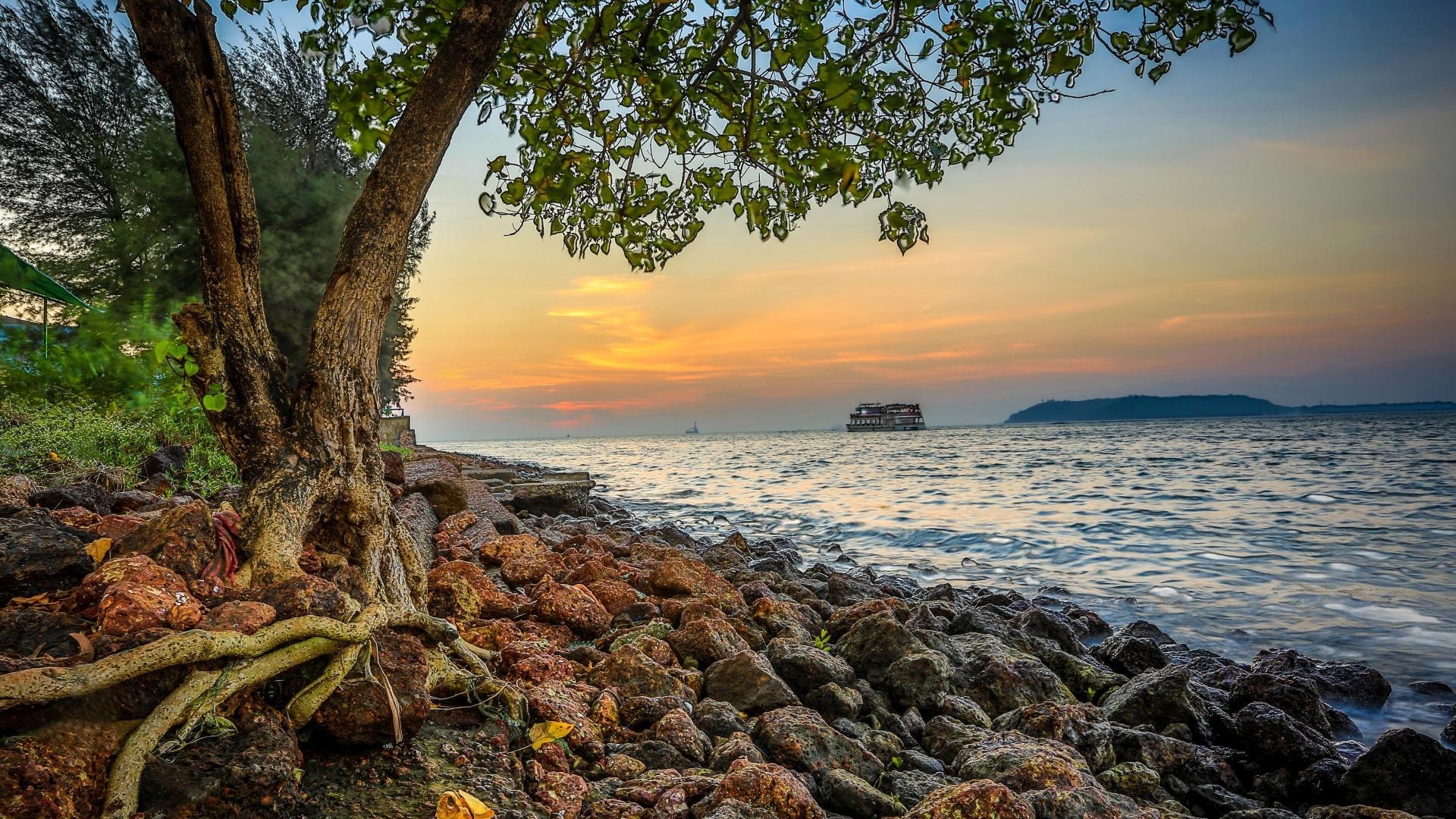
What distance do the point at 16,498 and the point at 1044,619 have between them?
7947mm

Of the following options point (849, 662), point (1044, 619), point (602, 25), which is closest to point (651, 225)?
point (602, 25)

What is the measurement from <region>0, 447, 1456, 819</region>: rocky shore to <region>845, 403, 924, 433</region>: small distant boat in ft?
Result: 335

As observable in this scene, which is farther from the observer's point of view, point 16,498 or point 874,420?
point 874,420

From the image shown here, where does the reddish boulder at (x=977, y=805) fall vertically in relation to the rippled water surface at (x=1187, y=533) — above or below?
above

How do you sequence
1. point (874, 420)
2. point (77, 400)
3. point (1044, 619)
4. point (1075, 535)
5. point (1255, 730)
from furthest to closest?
point (874, 420) < point (1075, 535) < point (77, 400) < point (1044, 619) < point (1255, 730)

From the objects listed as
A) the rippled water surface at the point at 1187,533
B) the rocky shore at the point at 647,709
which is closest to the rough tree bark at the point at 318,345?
the rocky shore at the point at 647,709

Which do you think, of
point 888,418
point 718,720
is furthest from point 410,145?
point 888,418

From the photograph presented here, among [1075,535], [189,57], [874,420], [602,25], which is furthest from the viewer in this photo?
[874,420]

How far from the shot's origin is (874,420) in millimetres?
107438

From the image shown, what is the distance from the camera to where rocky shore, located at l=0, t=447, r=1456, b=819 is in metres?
2.00

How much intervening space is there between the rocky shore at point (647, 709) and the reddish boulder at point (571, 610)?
0.02 m

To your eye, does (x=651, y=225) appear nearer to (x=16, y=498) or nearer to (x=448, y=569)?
(x=448, y=569)

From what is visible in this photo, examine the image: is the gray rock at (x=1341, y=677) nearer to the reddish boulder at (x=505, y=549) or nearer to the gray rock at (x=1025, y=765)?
the gray rock at (x=1025, y=765)

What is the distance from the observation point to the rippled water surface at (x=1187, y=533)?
25.4 ft
